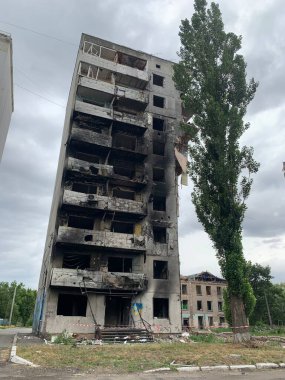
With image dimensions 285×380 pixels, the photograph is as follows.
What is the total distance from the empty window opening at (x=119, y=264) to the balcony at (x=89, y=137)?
10.6 meters

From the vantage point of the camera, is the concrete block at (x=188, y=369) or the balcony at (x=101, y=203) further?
the balcony at (x=101, y=203)

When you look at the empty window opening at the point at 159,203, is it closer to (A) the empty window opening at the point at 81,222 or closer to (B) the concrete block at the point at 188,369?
(A) the empty window opening at the point at 81,222

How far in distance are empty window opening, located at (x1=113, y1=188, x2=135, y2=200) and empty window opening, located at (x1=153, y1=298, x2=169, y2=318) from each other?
32.1 feet

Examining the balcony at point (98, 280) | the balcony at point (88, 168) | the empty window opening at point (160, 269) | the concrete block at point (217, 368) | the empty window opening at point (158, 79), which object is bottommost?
the concrete block at point (217, 368)

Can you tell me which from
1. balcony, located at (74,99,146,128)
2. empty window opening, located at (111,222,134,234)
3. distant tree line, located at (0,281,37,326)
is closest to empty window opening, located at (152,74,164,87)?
balcony, located at (74,99,146,128)

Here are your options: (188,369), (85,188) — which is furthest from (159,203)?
(188,369)

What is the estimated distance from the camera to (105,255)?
2575cm

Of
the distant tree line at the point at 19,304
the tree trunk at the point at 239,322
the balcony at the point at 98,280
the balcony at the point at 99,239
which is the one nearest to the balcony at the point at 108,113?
the balcony at the point at 99,239

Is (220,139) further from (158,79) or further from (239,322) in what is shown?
(158,79)

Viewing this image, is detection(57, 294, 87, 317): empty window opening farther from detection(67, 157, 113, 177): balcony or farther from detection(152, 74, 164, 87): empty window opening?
detection(152, 74, 164, 87): empty window opening

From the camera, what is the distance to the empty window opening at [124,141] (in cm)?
3123

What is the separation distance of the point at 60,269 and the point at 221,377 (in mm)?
17266

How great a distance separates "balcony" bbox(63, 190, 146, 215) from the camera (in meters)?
25.1

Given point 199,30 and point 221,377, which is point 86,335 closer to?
point 221,377
